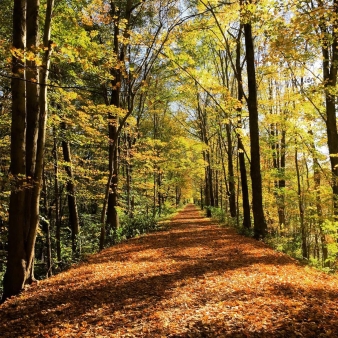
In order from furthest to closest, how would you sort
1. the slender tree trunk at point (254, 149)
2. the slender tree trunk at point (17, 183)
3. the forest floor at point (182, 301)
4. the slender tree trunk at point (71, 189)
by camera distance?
the slender tree trunk at point (71, 189), the slender tree trunk at point (254, 149), the slender tree trunk at point (17, 183), the forest floor at point (182, 301)

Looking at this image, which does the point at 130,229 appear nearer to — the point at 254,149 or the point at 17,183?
the point at 254,149

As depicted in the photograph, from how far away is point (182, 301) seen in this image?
184 inches

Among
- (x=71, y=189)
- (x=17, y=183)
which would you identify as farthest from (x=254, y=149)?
(x=71, y=189)

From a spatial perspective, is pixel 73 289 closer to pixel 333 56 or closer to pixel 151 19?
pixel 333 56

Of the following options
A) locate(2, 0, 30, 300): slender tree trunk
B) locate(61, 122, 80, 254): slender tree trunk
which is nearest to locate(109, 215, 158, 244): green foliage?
locate(61, 122, 80, 254): slender tree trunk

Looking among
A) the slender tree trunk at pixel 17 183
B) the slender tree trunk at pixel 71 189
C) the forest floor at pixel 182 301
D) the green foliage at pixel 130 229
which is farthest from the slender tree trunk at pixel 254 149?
the slender tree trunk at pixel 17 183

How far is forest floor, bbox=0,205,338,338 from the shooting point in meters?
3.73

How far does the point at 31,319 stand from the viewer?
14.6 ft

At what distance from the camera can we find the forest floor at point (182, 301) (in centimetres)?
373

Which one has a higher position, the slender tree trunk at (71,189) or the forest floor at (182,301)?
the slender tree trunk at (71,189)

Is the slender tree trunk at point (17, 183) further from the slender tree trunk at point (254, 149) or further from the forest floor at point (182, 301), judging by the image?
the slender tree trunk at point (254, 149)

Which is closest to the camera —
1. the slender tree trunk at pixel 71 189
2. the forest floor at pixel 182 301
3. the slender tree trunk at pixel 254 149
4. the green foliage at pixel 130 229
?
the forest floor at pixel 182 301

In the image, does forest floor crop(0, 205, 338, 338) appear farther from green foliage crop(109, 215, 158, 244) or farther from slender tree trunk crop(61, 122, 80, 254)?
slender tree trunk crop(61, 122, 80, 254)

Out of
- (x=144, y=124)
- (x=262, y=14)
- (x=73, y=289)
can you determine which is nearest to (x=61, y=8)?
(x=262, y=14)
